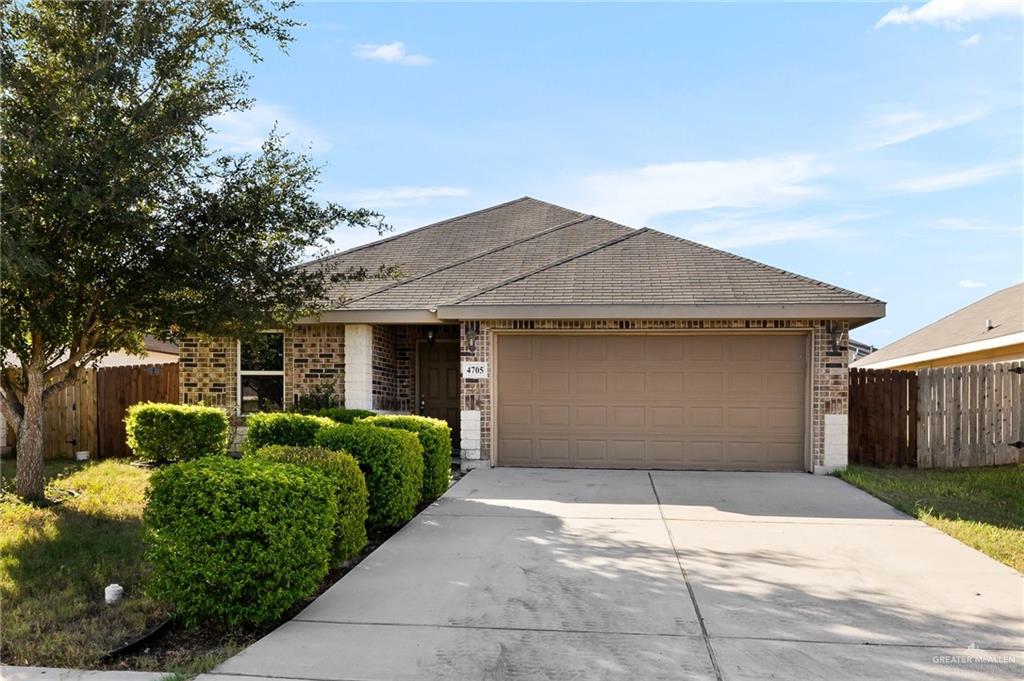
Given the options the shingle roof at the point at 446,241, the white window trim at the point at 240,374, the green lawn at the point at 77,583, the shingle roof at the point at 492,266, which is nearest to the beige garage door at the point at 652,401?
the shingle roof at the point at 492,266

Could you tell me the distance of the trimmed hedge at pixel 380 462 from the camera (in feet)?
23.7

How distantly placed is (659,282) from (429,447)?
521cm

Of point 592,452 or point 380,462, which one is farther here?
point 592,452

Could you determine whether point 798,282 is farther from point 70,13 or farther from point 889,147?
point 70,13

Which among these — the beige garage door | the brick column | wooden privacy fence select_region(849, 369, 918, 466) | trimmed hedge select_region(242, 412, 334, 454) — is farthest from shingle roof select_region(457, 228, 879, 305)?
trimmed hedge select_region(242, 412, 334, 454)

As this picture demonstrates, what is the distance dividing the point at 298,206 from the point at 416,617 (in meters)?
5.49

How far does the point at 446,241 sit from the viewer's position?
54.0 feet

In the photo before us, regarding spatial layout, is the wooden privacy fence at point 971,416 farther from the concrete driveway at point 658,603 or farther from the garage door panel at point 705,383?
the concrete driveway at point 658,603

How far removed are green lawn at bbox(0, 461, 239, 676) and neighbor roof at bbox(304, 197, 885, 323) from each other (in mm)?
4844

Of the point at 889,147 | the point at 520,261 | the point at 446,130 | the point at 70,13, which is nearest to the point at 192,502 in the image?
the point at 70,13

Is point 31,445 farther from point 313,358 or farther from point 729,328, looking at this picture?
point 729,328

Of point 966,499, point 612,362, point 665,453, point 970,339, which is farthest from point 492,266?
point 970,339

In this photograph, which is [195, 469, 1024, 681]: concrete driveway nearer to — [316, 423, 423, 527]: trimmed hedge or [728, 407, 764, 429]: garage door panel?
[316, 423, 423, 527]: trimmed hedge

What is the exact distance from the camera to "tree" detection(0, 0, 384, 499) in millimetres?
6914
